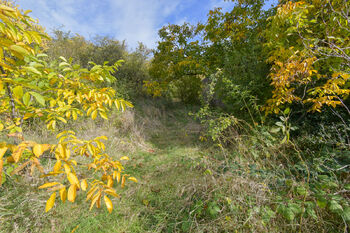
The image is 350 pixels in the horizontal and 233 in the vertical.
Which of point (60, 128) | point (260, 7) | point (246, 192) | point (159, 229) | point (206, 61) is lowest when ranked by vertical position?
point (159, 229)

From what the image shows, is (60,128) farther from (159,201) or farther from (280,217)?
(280,217)

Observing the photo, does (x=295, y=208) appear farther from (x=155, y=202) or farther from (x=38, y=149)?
(x=38, y=149)

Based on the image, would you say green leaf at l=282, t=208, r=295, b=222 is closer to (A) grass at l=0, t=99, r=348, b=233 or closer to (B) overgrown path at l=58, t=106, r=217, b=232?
(A) grass at l=0, t=99, r=348, b=233

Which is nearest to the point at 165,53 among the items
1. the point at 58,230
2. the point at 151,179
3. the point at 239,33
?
the point at 239,33

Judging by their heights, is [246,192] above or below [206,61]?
below

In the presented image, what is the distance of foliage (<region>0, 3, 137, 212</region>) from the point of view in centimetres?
74

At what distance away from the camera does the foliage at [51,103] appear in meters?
0.74

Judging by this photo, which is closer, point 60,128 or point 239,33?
point 60,128

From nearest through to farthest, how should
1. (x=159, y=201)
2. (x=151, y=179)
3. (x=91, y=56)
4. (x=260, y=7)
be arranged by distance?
(x=159, y=201)
(x=151, y=179)
(x=260, y=7)
(x=91, y=56)

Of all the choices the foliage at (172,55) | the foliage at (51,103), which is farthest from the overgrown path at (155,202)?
the foliage at (172,55)

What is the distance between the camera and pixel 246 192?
1.57 metres

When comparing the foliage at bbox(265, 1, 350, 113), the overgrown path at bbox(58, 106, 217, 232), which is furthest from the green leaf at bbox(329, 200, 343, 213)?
the foliage at bbox(265, 1, 350, 113)

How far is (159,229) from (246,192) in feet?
3.49

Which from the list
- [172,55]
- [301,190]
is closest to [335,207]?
[301,190]
